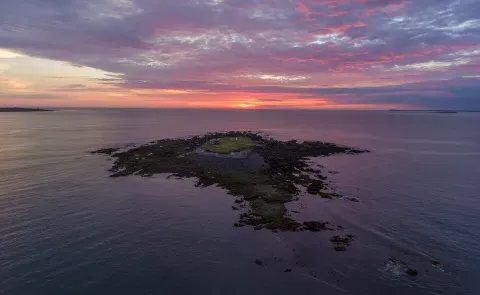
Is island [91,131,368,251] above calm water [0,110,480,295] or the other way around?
above

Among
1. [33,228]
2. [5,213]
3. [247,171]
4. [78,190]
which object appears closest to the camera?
[33,228]

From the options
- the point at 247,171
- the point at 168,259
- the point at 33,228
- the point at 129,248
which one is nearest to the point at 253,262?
the point at 168,259

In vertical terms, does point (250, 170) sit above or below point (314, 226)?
above

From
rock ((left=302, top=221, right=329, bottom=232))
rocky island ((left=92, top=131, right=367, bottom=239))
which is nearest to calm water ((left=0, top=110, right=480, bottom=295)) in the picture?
rock ((left=302, top=221, right=329, bottom=232))

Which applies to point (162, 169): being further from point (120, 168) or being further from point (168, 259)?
point (168, 259)

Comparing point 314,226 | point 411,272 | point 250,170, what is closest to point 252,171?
point 250,170

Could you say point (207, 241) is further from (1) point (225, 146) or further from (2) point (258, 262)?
(1) point (225, 146)

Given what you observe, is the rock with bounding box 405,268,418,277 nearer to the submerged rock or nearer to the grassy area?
the submerged rock
